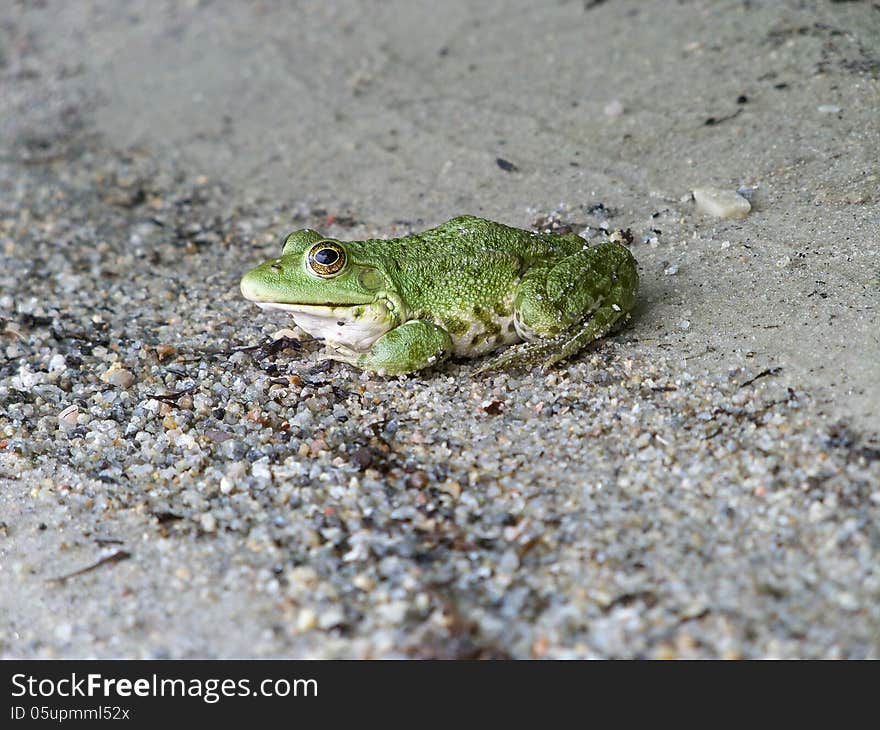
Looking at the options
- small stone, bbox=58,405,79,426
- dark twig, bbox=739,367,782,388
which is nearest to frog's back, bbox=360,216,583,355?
dark twig, bbox=739,367,782,388

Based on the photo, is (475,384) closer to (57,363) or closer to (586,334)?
(586,334)

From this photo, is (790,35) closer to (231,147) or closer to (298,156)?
(298,156)

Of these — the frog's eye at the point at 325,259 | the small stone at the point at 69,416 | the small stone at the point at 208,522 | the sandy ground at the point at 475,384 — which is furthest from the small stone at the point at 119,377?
the small stone at the point at 208,522

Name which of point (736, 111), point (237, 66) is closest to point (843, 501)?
point (736, 111)

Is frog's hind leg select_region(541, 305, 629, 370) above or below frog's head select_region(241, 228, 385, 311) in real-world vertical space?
below

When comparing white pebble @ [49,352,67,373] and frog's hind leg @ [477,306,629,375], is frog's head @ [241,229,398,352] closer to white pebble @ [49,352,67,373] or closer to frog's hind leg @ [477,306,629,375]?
frog's hind leg @ [477,306,629,375]

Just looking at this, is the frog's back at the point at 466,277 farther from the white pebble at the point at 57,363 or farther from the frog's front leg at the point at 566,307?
the white pebble at the point at 57,363
